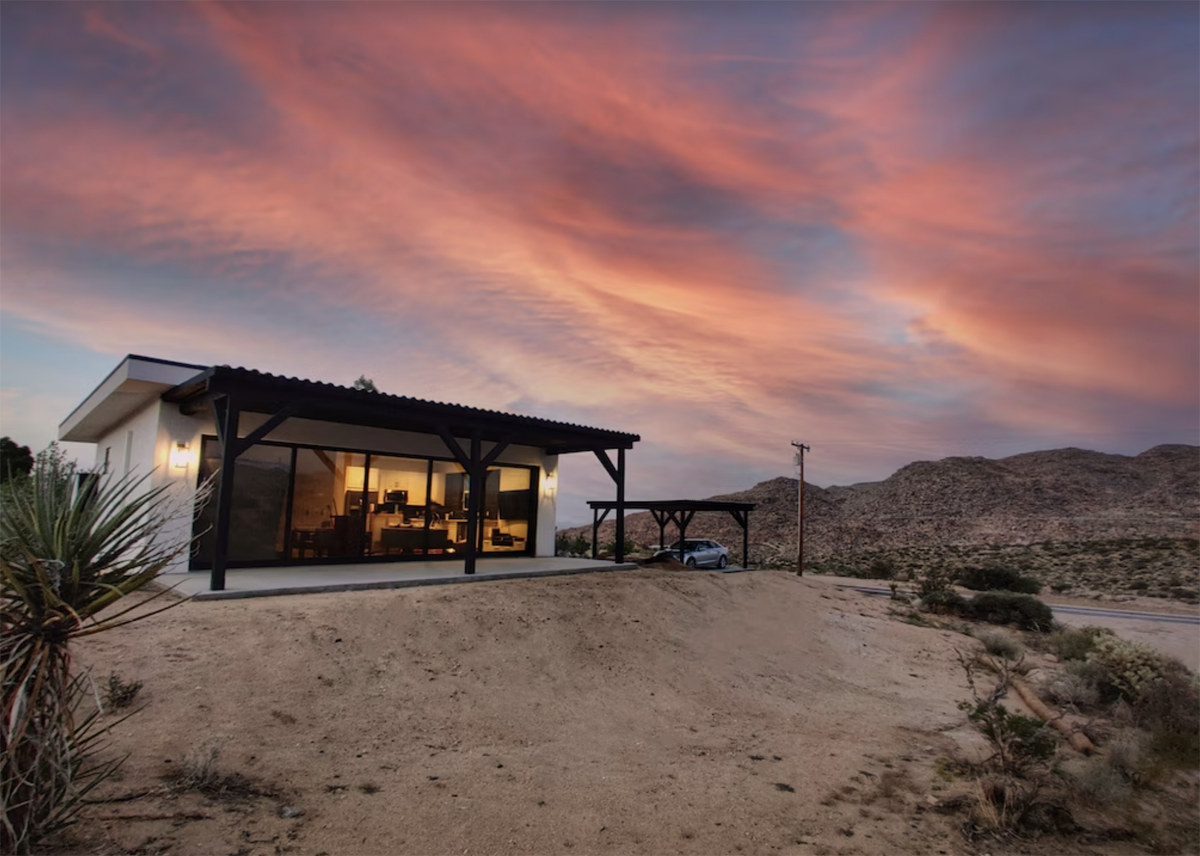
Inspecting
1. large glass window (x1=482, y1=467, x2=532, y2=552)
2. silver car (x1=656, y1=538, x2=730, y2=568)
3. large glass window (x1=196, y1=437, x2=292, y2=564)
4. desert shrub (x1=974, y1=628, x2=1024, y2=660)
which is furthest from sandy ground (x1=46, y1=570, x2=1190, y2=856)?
silver car (x1=656, y1=538, x2=730, y2=568)

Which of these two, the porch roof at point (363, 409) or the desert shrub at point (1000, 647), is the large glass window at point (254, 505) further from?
the desert shrub at point (1000, 647)

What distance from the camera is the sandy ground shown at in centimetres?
427

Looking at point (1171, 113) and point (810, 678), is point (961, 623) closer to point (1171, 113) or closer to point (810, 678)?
point (810, 678)

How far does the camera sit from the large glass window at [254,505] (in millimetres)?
11680

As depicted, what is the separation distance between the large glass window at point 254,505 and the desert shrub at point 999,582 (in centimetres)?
2591

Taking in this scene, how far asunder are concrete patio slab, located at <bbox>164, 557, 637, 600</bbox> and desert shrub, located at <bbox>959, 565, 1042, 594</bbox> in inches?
759

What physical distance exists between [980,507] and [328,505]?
232 ft

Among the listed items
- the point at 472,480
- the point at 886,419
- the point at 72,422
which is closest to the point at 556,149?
the point at 472,480

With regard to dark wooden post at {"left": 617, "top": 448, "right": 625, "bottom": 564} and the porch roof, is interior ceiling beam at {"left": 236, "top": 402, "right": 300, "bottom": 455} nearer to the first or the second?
the porch roof

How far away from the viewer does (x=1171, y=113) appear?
1154 cm

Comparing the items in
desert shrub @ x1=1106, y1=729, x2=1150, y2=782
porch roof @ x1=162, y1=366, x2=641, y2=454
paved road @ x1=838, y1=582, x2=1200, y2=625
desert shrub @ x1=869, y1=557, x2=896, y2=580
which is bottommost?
desert shrub @ x1=869, y1=557, x2=896, y2=580

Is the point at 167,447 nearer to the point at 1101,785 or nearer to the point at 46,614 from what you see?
the point at 46,614

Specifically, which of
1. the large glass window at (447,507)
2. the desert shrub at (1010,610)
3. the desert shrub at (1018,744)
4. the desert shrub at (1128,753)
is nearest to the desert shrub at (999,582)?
the desert shrub at (1010,610)

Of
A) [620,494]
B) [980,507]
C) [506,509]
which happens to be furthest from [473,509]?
[980,507]
